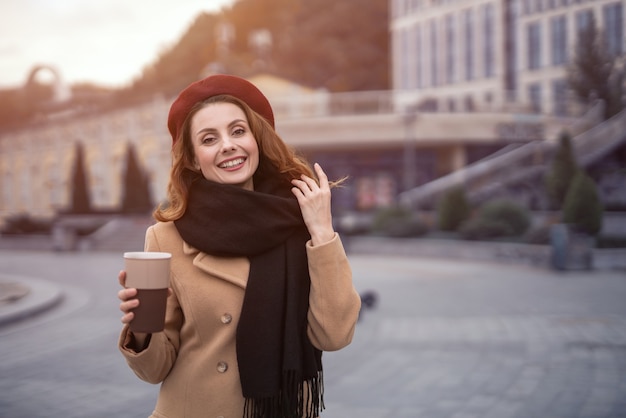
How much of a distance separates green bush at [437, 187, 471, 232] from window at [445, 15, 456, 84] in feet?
87.2

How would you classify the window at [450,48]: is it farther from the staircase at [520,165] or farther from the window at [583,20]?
the window at [583,20]

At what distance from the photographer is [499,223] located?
2009 cm

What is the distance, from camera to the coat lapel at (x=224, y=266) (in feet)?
7.22

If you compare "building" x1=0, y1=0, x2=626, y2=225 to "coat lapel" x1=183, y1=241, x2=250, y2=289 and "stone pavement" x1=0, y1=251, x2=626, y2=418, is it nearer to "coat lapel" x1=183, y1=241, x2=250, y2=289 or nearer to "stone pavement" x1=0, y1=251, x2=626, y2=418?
"stone pavement" x1=0, y1=251, x2=626, y2=418

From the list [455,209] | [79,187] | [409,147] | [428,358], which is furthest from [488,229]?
[79,187]

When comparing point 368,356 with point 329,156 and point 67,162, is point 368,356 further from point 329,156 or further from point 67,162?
point 67,162

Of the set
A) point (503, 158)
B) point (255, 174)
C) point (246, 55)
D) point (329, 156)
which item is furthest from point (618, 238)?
point (246, 55)

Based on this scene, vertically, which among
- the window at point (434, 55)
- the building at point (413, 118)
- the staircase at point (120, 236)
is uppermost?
the window at point (434, 55)

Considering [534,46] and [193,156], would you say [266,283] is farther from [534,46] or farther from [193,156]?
[534,46]

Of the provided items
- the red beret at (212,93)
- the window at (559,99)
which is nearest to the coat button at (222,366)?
the red beret at (212,93)

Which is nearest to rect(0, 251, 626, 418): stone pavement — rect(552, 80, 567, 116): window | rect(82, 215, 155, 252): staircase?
rect(82, 215, 155, 252): staircase

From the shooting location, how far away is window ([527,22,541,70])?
28842 millimetres

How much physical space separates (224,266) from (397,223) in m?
21.4

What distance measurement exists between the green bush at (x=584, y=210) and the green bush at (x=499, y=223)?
2.33 metres
